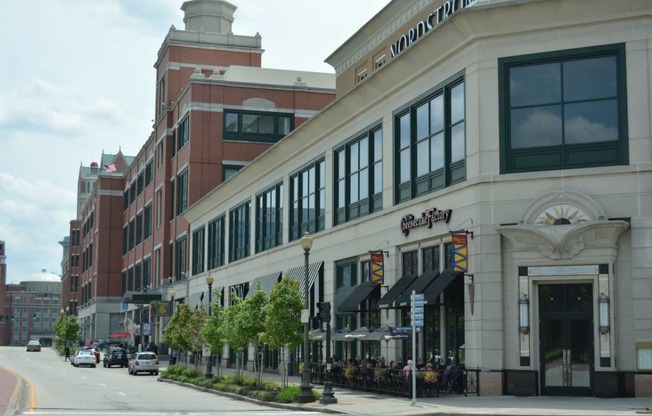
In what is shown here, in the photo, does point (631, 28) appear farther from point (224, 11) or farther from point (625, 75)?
point (224, 11)

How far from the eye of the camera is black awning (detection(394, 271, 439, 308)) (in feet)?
113

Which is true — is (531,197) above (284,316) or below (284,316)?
above

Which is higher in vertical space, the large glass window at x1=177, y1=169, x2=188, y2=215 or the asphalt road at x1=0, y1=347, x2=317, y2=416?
the large glass window at x1=177, y1=169, x2=188, y2=215

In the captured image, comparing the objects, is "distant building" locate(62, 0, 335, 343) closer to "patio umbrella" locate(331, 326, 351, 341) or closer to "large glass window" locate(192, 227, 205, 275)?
"large glass window" locate(192, 227, 205, 275)

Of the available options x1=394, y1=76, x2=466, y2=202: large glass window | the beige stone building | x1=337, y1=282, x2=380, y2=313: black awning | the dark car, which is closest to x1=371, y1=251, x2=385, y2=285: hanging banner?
x1=337, y1=282, x2=380, y2=313: black awning

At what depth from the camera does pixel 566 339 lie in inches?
1209

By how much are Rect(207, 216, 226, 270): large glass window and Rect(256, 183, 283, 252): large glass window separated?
9662 millimetres

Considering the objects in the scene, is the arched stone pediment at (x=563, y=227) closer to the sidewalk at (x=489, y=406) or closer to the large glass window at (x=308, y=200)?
the sidewalk at (x=489, y=406)

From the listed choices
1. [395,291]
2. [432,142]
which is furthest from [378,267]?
[432,142]

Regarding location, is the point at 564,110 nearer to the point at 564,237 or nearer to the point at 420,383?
the point at 564,237

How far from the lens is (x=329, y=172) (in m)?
47.2

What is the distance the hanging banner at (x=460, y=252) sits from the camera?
32156 millimetres

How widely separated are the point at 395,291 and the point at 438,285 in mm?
3596

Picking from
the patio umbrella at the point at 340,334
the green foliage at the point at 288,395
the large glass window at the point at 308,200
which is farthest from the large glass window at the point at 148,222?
the green foliage at the point at 288,395
